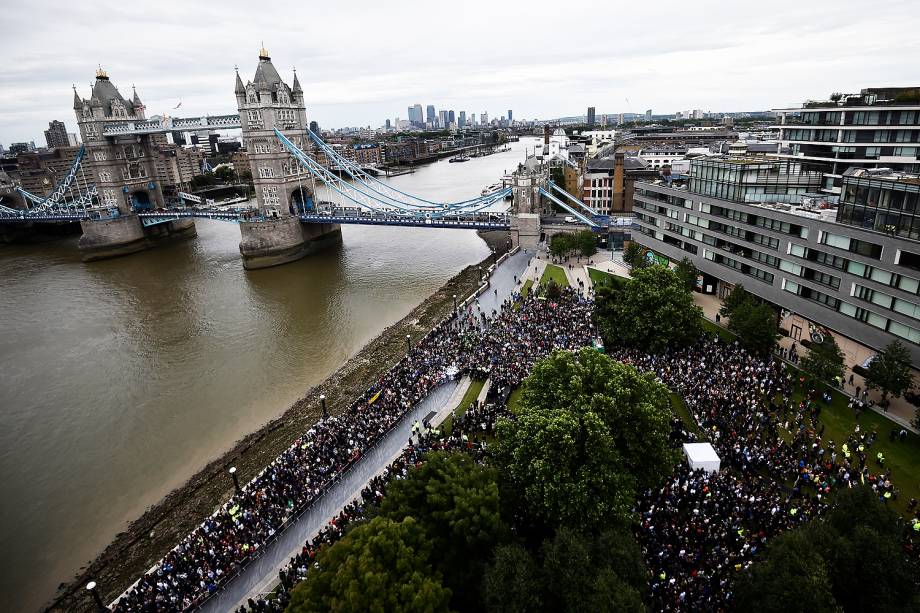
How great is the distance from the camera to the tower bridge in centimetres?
5606

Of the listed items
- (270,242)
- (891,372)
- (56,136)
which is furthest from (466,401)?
(56,136)

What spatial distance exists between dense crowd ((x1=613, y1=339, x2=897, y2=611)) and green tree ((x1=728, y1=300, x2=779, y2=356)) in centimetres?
129

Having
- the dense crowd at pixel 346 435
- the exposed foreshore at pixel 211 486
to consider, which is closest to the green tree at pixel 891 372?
the dense crowd at pixel 346 435

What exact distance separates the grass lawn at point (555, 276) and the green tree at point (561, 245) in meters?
1.56

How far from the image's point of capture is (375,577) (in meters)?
11.3

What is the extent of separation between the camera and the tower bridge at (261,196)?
56.1 m

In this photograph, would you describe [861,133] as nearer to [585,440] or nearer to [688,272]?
[688,272]

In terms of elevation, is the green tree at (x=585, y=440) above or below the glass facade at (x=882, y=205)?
below

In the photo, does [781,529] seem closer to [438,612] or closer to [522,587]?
[522,587]

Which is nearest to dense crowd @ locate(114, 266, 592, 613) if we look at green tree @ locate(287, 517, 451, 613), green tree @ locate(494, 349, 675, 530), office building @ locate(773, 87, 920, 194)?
green tree @ locate(287, 517, 451, 613)

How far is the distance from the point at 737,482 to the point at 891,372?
9.19 metres

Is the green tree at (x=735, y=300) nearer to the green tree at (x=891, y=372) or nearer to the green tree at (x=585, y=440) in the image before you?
the green tree at (x=891, y=372)

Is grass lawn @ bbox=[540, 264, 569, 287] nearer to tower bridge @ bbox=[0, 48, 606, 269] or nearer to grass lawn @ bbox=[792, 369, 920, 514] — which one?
tower bridge @ bbox=[0, 48, 606, 269]

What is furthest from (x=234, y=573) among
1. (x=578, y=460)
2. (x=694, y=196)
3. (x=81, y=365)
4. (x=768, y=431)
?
(x=694, y=196)
